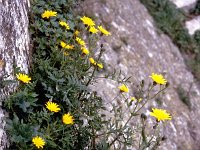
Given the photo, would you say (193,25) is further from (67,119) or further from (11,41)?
(67,119)

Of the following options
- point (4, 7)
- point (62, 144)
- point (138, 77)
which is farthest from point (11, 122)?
point (138, 77)

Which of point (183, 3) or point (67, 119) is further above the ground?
A: point (183, 3)

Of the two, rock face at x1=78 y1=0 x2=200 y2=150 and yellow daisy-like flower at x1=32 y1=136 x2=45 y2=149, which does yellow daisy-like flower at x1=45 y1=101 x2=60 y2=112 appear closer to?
yellow daisy-like flower at x1=32 y1=136 x2=45 y2=149

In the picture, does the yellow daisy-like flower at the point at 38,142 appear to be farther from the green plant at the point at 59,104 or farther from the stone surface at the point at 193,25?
the stone surface at the point at 193,25

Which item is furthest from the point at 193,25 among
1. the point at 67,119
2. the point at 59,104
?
the point at 67,119

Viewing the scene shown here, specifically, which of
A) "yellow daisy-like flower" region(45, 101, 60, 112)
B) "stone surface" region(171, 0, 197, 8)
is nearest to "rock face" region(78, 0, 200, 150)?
"yellow daisy-like flower" region(45, 101, 60, 112)
